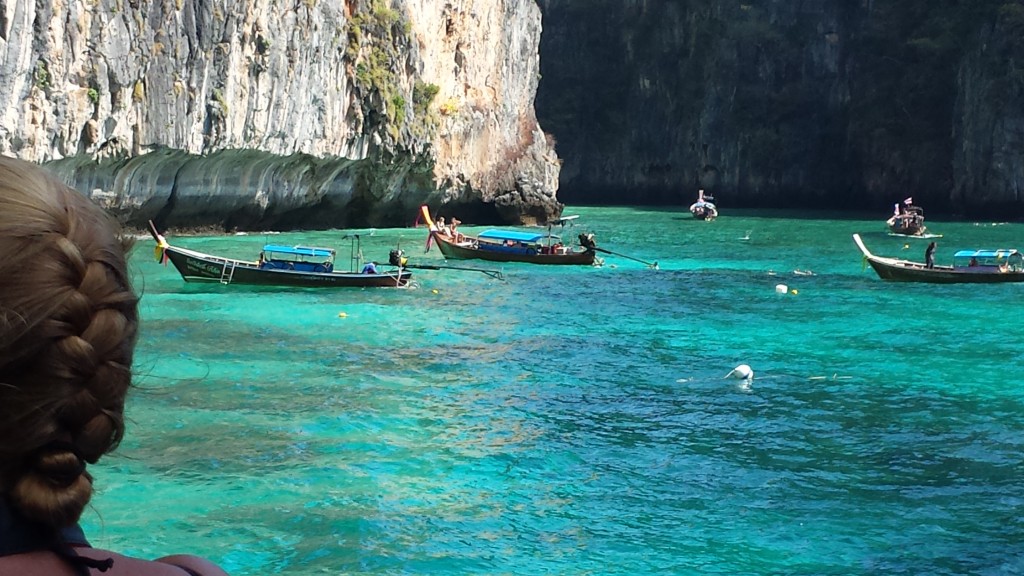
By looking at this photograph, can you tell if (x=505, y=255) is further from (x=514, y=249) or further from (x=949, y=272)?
(x=949, y=272)

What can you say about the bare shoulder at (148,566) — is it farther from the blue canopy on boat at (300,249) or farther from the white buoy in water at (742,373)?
the blue canopy on boat at (300,249)

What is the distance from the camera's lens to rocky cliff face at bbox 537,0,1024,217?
60000 mm

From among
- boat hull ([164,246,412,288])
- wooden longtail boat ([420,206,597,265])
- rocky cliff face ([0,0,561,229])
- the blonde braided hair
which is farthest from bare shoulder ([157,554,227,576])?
wooden longtail boat ([420,206,597,265])

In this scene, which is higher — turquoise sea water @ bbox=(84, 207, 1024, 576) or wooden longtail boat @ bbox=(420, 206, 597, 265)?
wooden longtail boat @ bbox=(420, 206, 597, 265)

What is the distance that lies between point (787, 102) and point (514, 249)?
43.2 m

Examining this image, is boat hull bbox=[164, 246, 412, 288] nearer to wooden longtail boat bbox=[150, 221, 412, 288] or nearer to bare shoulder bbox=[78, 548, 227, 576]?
wooden longtail boat bbox=[150, 221, 412, 288]

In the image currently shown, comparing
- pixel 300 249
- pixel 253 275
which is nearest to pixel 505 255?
pixel 300 249

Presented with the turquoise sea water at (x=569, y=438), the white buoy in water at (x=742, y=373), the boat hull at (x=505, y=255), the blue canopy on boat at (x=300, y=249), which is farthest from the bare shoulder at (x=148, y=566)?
the boat hull at (x=505, y=255)

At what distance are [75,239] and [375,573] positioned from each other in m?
7.37

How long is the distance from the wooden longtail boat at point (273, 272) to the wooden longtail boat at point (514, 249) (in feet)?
23.0

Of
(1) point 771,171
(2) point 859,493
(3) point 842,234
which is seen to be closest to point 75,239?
(2) point 859,493

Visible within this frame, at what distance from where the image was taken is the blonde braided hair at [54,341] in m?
1.33

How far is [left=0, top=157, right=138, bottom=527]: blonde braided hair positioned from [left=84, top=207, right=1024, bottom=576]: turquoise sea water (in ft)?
15.0

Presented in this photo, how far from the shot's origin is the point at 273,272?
82.0 ft
